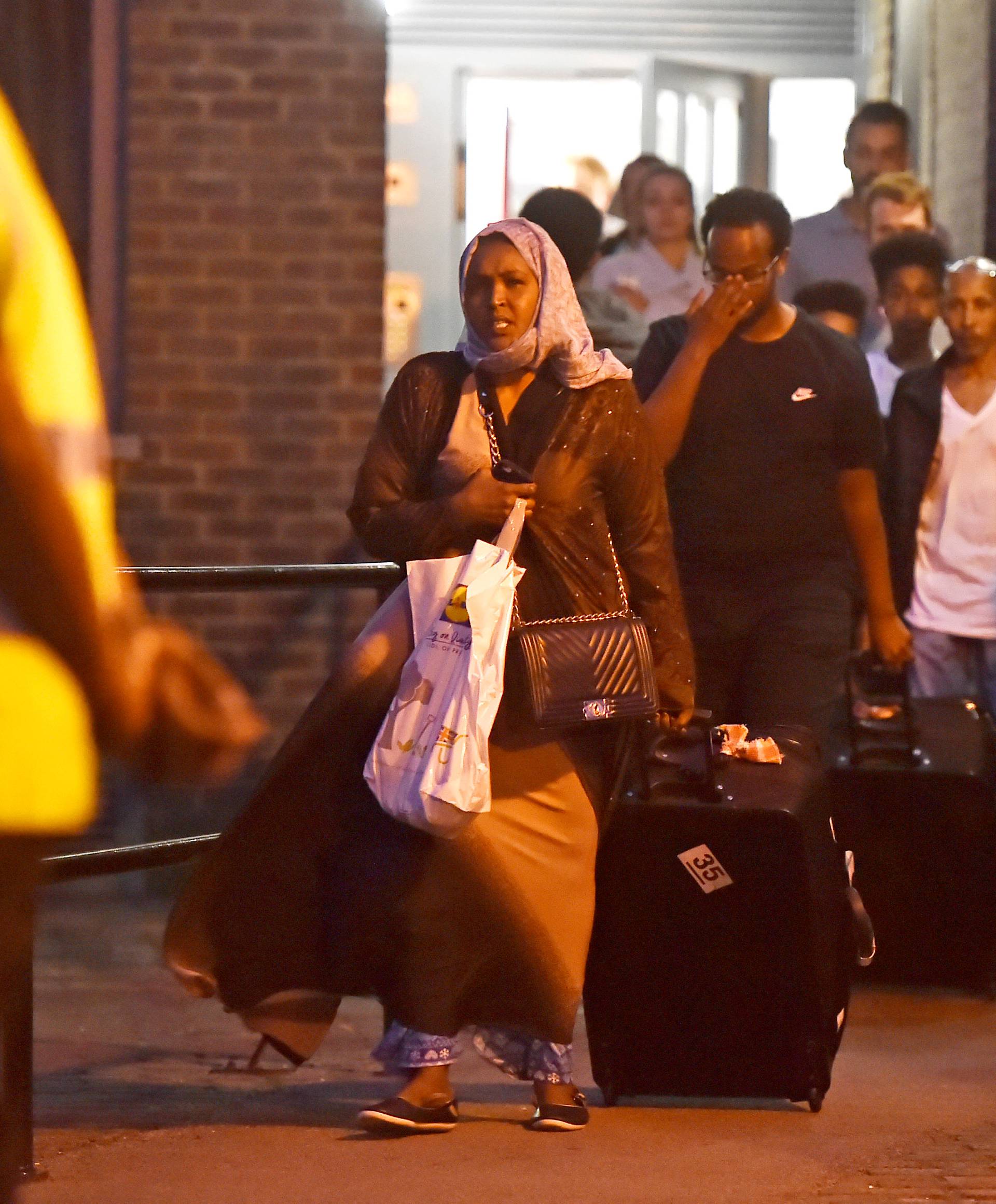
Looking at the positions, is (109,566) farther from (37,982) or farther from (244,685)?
(244,685)

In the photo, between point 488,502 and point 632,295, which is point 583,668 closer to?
point 488,502

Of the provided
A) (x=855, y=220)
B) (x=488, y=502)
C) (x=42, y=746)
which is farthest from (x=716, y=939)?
(x=855, y=220)

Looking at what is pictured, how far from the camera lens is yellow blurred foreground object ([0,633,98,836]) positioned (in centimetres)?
176

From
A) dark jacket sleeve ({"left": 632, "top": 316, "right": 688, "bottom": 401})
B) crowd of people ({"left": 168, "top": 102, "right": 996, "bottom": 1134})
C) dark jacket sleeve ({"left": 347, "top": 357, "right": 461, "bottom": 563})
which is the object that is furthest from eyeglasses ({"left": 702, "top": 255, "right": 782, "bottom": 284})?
dark jacket sleeve ({"left": 347, "top": 357, "right": 461, "bottom": 563})

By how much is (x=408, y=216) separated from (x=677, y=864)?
6.77 meters

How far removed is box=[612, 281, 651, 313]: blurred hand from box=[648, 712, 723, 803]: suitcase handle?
353 centimetres

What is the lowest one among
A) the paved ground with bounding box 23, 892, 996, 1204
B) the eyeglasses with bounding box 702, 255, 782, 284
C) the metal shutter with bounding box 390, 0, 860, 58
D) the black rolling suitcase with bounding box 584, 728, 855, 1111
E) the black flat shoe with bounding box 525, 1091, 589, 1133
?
the paved ground with bounding box 23, 892, 996, 1204

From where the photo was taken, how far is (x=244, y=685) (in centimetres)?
786

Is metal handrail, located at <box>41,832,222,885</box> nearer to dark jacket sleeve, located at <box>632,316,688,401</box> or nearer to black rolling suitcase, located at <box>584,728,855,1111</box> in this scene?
black rolling suitcase, located at <box>584,728,855,1111</box>

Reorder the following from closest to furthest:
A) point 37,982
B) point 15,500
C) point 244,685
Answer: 1. point 15,500
2. point 37,982
3. point 244,685

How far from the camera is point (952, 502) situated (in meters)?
7.04

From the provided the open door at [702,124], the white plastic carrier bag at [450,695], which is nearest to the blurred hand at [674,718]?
the white plastic carrier bag at [450,695]

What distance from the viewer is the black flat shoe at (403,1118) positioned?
4.76 meters

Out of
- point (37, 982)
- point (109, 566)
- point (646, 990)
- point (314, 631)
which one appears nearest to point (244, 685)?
point (314, 631)
